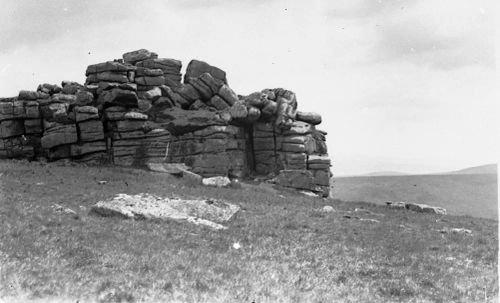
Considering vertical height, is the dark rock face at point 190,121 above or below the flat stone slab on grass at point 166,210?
above

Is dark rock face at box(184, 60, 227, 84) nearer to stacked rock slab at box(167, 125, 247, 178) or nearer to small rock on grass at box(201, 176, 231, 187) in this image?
stacked rock slab at box(167, 125, 247, 178)

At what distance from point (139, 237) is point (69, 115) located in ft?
154

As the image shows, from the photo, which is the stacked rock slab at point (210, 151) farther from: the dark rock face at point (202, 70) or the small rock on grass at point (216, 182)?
the dark rock face at point (202, 70)

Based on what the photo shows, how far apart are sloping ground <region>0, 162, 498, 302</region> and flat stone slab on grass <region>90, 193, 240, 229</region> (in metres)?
0.92

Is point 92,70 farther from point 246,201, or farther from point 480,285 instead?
point 480,285

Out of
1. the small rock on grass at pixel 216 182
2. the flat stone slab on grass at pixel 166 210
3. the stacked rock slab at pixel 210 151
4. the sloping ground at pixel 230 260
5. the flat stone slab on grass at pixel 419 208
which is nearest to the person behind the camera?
the sloping ground at pixel 230 260

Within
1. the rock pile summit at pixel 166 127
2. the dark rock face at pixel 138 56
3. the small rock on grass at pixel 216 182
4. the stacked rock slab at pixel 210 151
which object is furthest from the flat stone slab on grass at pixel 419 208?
the dark rock face at pixel 138 56

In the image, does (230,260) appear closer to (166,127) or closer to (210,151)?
(210,151)

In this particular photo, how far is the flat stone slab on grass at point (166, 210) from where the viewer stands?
2311 centimetres

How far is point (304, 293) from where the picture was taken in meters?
12.2

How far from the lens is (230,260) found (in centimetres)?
1549

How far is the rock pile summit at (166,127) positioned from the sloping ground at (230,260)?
31.3 m

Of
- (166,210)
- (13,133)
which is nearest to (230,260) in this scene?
(166,210)

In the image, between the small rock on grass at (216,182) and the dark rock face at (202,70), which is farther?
the dark rock face at (202,70)
